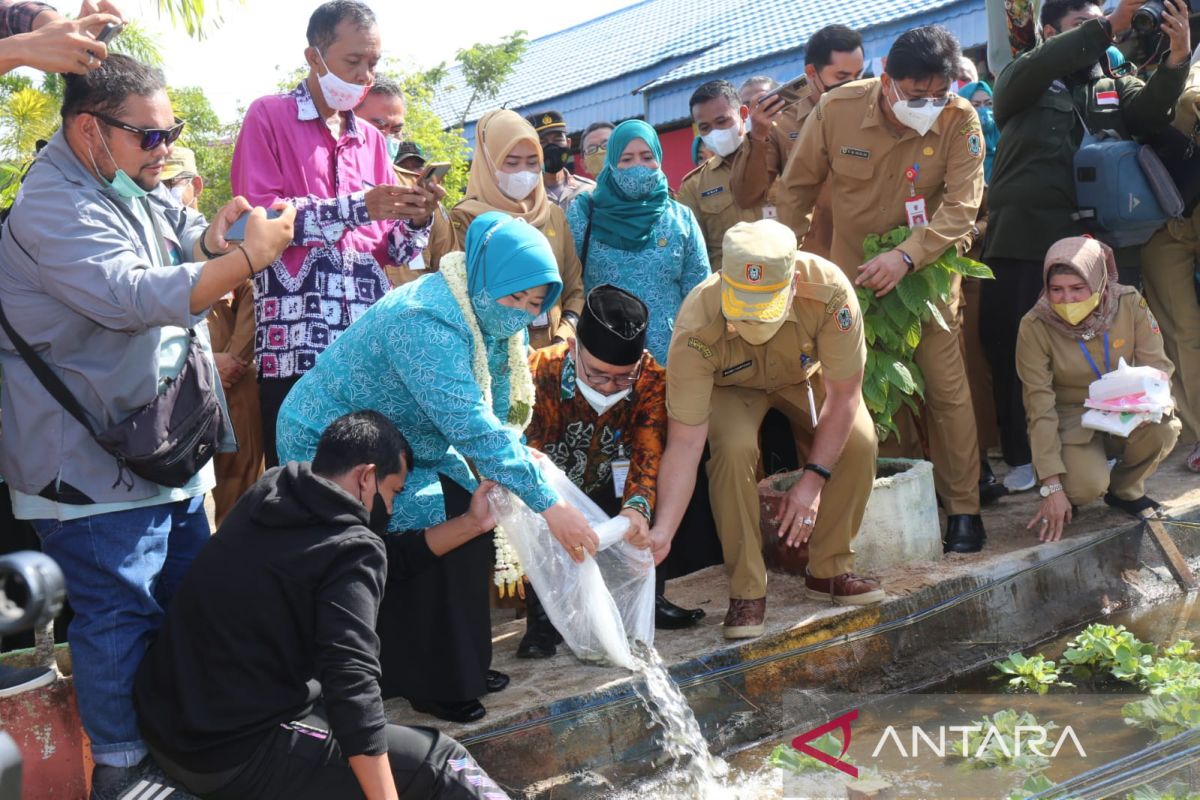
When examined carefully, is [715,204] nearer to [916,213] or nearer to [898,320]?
[916,213]

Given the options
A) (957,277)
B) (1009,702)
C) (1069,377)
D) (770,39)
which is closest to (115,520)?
(1009,702)

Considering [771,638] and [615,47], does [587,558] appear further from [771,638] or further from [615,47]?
[615,47]

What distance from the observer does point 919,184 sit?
5.37m

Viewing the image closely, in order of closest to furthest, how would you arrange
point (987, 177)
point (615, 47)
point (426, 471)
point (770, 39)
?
1. point (426, 471)
2. point (987, 177)
3. point (770, 39)
4. point (615, 47)

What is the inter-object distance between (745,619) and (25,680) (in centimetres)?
241

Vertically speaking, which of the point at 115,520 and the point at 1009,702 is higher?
the point at 115,520

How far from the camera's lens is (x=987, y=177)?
6.69 meters

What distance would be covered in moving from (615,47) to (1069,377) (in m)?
19.5

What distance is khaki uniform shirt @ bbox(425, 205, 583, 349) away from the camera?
5320 mm

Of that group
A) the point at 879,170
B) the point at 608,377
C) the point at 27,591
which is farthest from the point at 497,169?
the point at 27,591

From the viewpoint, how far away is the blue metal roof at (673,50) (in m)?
14.6

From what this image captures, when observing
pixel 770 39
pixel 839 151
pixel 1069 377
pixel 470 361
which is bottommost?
pixel 1069 377

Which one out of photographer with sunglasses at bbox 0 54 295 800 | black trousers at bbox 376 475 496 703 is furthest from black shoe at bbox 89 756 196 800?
black trousers at bbox 376 475 496 703

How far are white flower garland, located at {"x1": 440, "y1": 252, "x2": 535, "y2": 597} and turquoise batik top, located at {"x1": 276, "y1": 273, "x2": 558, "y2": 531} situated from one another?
25mm
